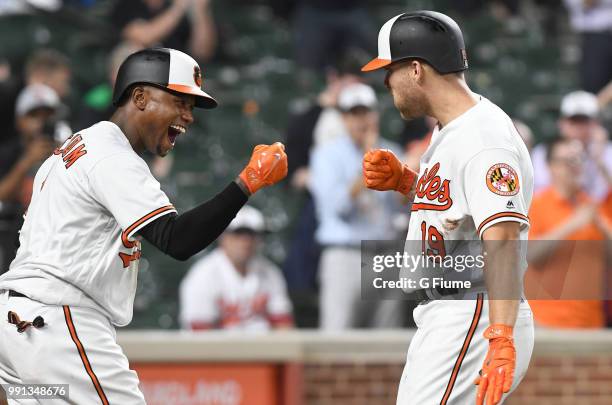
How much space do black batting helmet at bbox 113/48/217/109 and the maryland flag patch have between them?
40.9 inches

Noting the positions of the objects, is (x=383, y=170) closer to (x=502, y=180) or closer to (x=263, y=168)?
(x=263, y=168)

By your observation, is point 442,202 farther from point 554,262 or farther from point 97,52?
point 97,52

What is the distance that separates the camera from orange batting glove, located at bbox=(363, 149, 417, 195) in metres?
4.11

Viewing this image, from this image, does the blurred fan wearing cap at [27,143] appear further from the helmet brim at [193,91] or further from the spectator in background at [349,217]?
the helmet brim at [193,91]

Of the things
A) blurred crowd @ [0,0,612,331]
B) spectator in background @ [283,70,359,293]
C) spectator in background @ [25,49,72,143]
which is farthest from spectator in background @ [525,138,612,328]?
spectator in background @ [25,49,72,143]

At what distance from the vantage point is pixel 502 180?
3500 millimetres

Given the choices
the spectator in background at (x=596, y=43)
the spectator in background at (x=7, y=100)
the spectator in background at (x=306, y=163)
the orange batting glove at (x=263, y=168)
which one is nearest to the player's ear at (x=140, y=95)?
the orange batting glove at (x=263, y=168)

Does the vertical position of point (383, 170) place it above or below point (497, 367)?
above

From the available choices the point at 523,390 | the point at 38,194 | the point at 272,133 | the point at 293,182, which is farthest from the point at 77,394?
the point at 272,133

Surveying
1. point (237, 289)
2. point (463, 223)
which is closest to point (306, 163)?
point (237, 289)

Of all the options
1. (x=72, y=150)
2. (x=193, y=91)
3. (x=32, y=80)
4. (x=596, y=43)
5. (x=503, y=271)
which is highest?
(x=596, y=43)

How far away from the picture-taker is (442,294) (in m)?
3.77

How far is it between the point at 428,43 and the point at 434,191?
1.67ft

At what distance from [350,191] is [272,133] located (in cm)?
270
